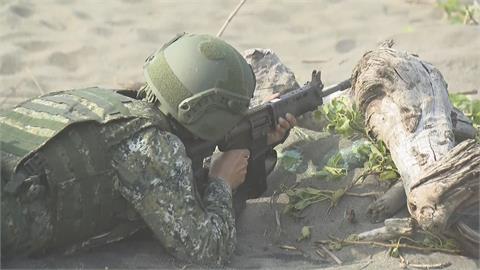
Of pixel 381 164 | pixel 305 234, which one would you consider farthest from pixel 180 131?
pixel 381 164

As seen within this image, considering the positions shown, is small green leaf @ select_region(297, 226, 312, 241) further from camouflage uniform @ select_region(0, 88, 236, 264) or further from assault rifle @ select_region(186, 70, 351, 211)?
camouflage uniform @ select_region(0, 88, 236, 264)

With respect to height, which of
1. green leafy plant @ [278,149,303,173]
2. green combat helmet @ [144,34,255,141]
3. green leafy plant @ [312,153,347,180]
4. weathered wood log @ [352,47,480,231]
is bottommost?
green leafy plant @ [278,149,303,173]

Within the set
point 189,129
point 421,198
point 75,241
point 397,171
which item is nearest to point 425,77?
point 397,171

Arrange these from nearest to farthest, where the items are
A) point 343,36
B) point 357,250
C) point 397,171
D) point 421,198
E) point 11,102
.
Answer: point 421,198
point 357,250
point 397,171
point 11,102
point 343,36

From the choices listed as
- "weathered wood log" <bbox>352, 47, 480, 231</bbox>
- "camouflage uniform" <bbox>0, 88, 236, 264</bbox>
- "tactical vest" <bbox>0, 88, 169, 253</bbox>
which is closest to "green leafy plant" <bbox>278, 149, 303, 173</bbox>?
"weathered wood log" <bbox>352, 47, 480, 231</bbox>

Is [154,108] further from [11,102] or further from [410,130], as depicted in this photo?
[11,102]

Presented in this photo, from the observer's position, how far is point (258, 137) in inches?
172

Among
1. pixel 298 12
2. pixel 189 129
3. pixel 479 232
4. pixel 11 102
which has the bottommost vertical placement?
pixel 298 12

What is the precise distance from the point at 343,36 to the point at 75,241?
448cm

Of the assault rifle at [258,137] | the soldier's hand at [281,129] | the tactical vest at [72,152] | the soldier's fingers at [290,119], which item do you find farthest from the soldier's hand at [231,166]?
the tactical vest at [72,152]

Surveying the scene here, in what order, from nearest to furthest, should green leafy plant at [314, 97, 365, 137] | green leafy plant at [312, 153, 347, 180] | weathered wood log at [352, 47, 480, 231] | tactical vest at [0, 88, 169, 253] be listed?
tactical vest at [0, 88, 169, 253] < weathered wood log at [352, 47, 480, 231] < green leafy plant at [312, 153, 347, 180] < green leafy plant at [314, 97, 365, 137]

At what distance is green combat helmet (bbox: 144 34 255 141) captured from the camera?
12.4 feet

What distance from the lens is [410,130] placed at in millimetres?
4180

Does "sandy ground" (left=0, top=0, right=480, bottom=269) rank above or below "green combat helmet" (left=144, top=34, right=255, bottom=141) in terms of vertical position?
below
